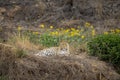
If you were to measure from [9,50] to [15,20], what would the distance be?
5.29 meters

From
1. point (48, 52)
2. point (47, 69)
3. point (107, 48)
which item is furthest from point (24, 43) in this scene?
point (107, 48)

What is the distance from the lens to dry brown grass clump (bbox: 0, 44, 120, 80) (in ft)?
24.1

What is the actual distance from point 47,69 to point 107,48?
5.47 feet

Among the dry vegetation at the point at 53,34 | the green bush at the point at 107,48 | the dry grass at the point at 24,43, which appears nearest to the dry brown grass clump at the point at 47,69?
the dry vegetation at the point at 53,34

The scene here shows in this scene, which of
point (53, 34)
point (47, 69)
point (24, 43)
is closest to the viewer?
point (47, 69)

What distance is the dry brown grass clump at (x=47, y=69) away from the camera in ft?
24.1

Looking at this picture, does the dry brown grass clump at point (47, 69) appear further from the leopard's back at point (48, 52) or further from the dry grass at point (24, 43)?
the dry grass at point (24, 43)

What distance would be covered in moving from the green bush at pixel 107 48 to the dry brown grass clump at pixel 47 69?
1.26 feet

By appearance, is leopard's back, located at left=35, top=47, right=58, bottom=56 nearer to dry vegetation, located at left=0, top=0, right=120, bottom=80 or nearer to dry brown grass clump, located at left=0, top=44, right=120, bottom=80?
dry vegetation, located at left=0, top=0, right=120, bottom=80

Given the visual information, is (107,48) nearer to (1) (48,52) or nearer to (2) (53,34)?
(1) (48,52)

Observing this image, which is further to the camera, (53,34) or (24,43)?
(53,34)

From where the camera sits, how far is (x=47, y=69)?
745 cm

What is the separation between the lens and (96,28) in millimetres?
11281

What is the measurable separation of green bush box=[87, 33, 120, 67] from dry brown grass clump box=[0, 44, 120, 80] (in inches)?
15.1
